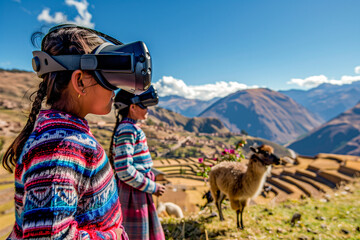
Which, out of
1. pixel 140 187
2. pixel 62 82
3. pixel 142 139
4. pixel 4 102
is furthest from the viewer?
pixel 4 102

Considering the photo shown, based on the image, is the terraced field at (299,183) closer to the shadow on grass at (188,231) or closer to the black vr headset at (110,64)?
the shadow on grass at (188,231)

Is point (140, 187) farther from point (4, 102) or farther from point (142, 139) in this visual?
point (4, 102)

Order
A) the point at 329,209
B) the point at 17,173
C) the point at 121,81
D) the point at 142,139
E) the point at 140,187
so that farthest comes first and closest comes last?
the point at 329,209 < the point at 142,139 < the point at 140,187 < the point at 121,81 < the point at 17,173

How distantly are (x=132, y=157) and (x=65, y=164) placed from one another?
5.77 ft

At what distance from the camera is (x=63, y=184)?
3.03 feet

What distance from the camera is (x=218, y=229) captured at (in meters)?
5.38

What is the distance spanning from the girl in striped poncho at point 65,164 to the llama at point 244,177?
4293 millimetres

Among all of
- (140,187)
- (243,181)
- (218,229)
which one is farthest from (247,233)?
(140,187)

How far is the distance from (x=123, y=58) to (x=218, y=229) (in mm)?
5590

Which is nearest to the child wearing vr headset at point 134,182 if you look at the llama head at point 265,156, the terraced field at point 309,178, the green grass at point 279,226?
the green grass at point 279,226

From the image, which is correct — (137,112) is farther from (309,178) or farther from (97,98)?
(309,178)

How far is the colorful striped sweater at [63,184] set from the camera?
0.87 m

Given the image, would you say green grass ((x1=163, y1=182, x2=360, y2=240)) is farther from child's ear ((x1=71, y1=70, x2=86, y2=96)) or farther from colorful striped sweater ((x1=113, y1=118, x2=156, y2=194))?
child's ear ((x1=71, y1=70, x2=86, y2=96))

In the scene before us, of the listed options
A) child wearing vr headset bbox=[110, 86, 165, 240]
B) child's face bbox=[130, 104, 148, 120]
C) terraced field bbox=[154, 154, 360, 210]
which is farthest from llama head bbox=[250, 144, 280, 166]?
terraced field bbox=[154, 154, 360, 210]
